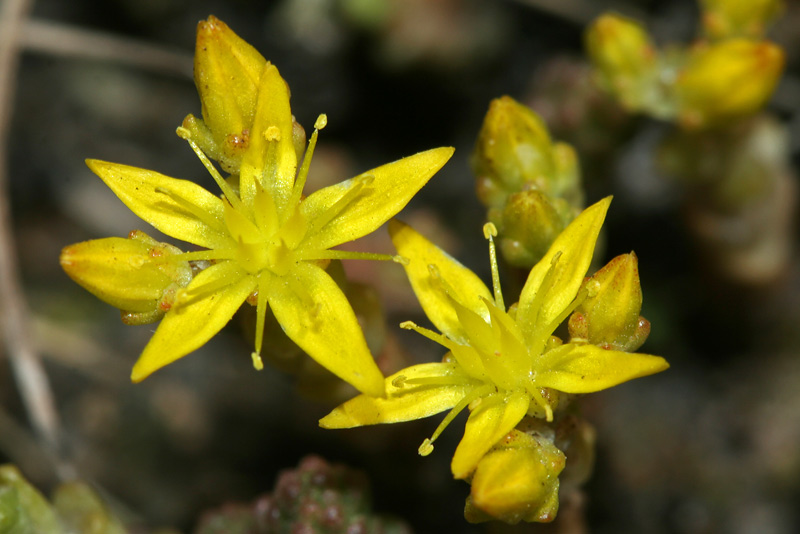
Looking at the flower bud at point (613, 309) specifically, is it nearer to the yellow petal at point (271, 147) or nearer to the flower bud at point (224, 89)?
the yellow petal at point (271, 147)

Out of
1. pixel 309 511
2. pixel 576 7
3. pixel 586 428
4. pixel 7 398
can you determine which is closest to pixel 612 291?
pixel 586 428

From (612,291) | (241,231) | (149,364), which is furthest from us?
(241,231)

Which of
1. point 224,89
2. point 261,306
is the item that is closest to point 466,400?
point 261,306

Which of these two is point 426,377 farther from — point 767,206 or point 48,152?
point 48,152

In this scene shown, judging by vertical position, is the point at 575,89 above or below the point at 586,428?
above

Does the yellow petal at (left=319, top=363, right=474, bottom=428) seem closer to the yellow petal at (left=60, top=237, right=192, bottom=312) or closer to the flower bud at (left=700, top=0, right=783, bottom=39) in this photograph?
the yellow petal at (left=60, top=237, right=192, bottom=312)

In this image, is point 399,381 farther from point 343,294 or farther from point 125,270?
point 125,270
